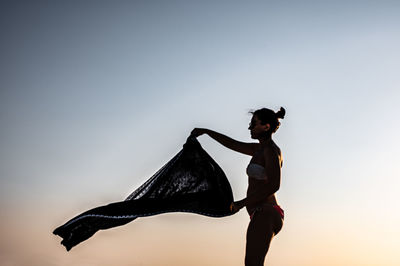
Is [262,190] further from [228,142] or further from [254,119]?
[228,142]

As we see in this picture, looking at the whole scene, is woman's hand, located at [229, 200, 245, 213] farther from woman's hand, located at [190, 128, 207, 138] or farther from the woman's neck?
woman's hand, located at [190, 128, 207, 138]

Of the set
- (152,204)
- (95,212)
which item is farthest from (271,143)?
(95,212)

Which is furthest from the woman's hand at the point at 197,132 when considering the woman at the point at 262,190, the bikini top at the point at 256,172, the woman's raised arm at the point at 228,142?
the bikini top at the point at 256,172

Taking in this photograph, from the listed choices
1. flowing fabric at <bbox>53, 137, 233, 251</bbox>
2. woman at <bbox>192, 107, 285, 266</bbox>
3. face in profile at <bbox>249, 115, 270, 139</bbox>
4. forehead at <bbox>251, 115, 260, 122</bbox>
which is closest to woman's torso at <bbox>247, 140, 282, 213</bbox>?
woman at <bbox>192, 107, 285, 266</bbox>

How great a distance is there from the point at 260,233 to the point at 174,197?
1.41m

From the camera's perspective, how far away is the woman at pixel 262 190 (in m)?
5.81

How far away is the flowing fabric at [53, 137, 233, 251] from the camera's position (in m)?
6.61

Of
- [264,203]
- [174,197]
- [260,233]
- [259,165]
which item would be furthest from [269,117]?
[174,197]

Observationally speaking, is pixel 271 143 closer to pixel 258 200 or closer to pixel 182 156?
pixel 258 200

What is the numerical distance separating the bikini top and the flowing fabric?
0.65m

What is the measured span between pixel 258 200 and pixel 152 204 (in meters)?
1.49

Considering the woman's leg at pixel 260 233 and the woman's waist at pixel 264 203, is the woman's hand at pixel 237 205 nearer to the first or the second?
the woman's waist at pixel 264 203

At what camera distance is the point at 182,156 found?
7.04 metres

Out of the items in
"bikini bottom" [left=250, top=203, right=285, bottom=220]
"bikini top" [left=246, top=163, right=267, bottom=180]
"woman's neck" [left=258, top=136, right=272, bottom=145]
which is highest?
"woman's neck" [left=258, top=136, right=272, bottom=145]
